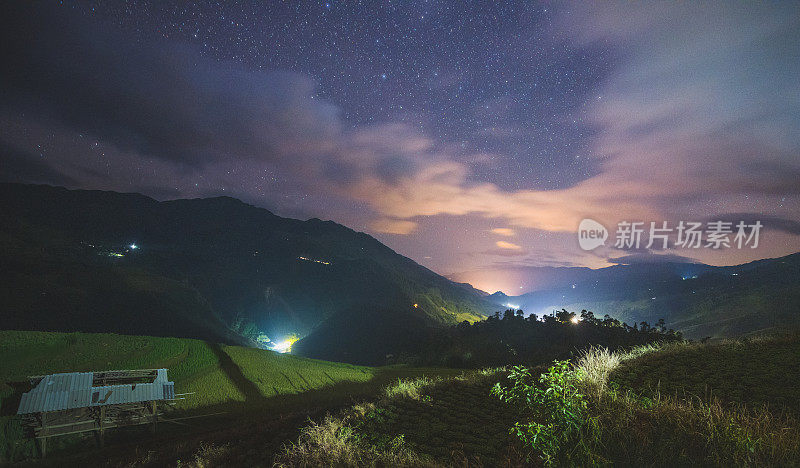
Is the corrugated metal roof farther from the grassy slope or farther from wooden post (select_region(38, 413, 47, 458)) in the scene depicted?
the grassy slope

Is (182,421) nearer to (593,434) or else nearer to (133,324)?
(593,434)

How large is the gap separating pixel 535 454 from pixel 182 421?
28.8m

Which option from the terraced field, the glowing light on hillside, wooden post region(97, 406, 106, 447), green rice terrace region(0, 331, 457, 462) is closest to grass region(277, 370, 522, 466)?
the terraced field

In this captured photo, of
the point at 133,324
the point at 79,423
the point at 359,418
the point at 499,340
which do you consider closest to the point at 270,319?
the point at 133,324

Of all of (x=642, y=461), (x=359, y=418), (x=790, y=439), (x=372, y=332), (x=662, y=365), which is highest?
(x=790, y=439)

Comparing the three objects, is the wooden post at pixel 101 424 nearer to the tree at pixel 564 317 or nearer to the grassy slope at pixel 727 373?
the grassy slope at pixel 727 373

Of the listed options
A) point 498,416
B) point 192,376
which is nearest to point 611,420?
point 498,416

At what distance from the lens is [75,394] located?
18.6 m

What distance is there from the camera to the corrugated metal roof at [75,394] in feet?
57.7

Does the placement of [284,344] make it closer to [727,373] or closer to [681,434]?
[727,373]

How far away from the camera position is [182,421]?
23.9 meters

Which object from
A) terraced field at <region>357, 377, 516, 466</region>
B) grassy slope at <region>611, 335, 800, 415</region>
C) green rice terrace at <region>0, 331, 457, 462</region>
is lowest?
green rice terrace at <region>0, 331, 457, 462</region>

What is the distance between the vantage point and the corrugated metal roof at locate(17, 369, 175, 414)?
57.7 feet

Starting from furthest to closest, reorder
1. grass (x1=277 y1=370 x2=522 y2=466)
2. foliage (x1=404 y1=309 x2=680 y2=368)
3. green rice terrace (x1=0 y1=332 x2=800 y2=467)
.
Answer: foliage (x1=404 y1=309 x2=680 y2=368) → grass (x1=277 y1=370 x2=522 y2=466) → green rice terrace (x1=0 y1=332 x2=800 y2=467)
